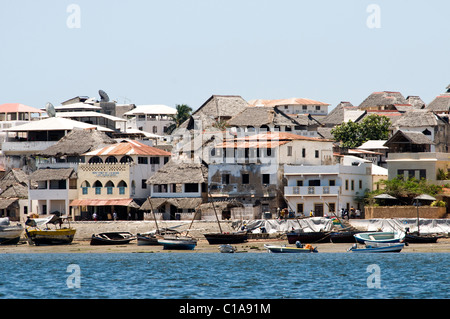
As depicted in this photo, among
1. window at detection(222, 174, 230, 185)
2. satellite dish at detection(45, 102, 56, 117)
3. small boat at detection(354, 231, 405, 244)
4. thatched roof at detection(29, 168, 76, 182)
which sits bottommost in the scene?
small boat at detection(354, 231, 405, 244)

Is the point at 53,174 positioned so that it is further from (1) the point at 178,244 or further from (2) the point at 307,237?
(2) the point at 307,237

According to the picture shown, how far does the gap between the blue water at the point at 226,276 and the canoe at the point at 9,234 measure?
934cm

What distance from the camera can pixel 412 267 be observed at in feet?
222

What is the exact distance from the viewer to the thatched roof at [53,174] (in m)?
104

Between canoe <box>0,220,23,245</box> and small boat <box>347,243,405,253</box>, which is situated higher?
canoe <box>0,220,23,245</box>

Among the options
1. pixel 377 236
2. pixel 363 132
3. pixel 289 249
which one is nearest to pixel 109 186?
pixel 289 249

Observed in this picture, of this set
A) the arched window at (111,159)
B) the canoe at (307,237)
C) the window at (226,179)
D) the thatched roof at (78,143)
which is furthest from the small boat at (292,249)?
the thatched roof at (78,143)

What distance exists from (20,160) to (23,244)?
2455cm

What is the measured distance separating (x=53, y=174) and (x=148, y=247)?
2134 centimetres

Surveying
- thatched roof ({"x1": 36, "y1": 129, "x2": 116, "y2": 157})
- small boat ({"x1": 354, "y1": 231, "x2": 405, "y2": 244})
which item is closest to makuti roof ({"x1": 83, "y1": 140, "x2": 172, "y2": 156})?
thatched roof ({"x1": 36, "y1": 129, "x2": 116, "y2": 157})

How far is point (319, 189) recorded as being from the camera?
95.4 meters

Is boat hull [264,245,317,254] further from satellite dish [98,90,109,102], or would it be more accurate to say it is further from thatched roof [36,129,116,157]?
satellite dish [98,90,109,102]

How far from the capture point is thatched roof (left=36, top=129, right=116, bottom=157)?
106062 millimetres

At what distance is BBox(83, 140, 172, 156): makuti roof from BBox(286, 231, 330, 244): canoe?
25406mm
